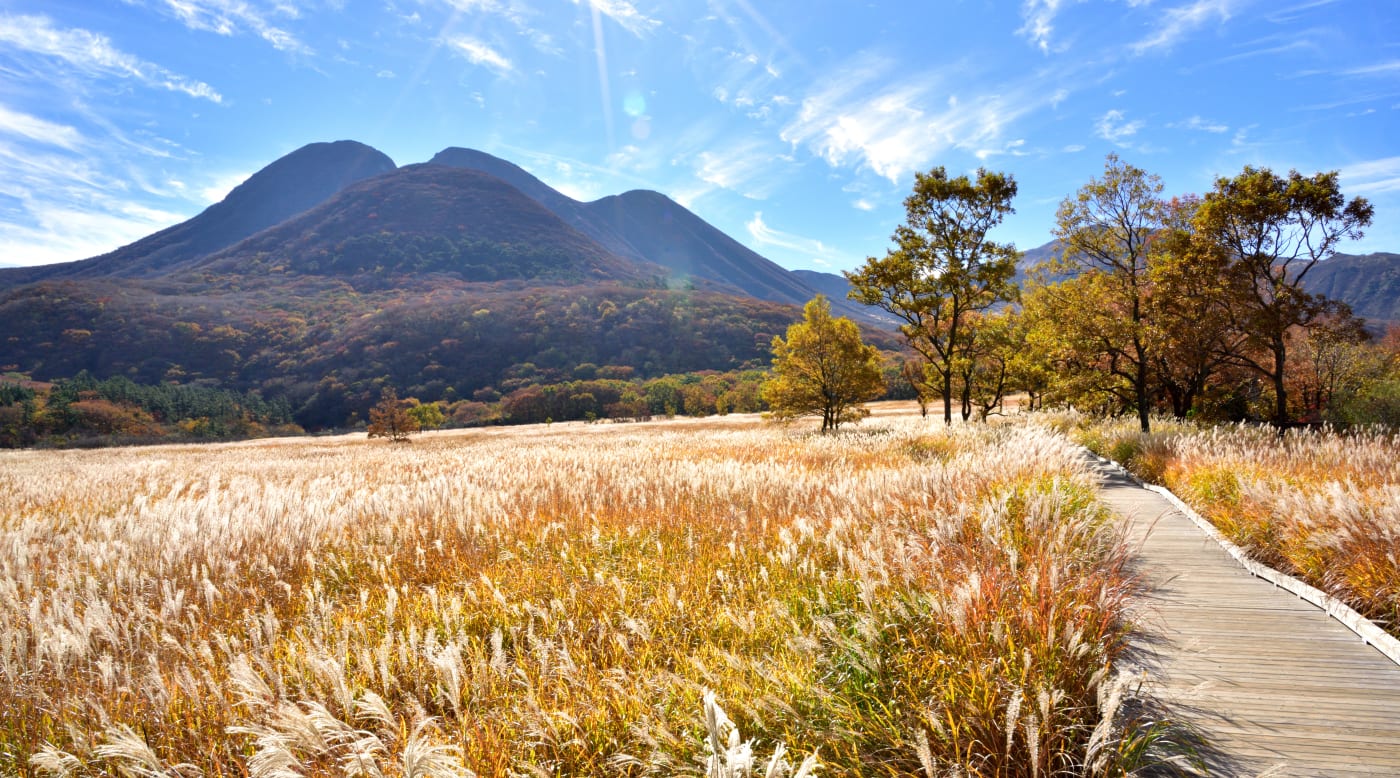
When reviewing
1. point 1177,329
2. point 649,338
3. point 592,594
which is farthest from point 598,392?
point 592,594

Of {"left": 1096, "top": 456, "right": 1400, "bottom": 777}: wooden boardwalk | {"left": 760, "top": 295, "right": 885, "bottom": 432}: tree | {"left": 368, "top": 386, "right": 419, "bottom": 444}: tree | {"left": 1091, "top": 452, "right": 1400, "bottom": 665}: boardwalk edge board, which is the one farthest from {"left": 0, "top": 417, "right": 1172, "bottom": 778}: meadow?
{"left": 368, "top": 386, "right": 419, "bottom": 444}: tree

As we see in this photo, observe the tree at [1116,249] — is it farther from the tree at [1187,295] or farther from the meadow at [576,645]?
the meadow at [576,645]

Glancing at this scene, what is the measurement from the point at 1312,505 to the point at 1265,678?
125 inches

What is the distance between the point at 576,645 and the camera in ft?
10.1

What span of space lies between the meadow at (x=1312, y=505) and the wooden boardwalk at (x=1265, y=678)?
0.44m

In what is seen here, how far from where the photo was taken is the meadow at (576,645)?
223 cm

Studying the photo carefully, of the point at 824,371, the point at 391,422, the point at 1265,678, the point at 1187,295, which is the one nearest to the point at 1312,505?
the point at 1265,678

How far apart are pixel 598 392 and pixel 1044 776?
310 ft

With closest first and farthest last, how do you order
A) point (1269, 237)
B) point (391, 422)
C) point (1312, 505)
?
point (1312, 505) → point (1269, 237) → point (391, 422)

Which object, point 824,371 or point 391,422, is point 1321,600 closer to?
point 824,371

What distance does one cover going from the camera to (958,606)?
8.73 feet

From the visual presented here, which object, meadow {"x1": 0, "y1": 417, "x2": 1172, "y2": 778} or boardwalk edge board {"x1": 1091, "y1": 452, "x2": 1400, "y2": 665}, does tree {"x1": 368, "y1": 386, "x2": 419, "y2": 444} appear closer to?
meadow {"x1": 0, "y1": 417, "x2": 1172, "y2": 778}

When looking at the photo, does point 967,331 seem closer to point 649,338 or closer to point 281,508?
point 281,508

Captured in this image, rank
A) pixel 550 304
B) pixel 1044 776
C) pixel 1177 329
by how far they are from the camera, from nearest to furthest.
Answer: pixel 1044 776, pixel 1177 329, pixel 550 304
